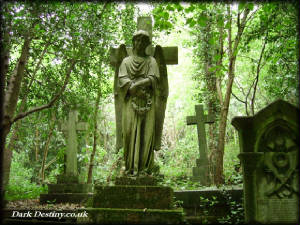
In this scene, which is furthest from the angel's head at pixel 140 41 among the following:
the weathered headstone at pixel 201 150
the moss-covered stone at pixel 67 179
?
the moss-covered stone at pixel 67 179

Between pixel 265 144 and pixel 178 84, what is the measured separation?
17898 millimetres

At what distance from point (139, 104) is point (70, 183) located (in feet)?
18.1

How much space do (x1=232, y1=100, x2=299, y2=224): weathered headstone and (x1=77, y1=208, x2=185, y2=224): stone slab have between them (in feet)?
3.77

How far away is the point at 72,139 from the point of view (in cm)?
1015

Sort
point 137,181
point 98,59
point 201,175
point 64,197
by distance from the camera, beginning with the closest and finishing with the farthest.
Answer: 1. point 137,181
2. point 64,197
3. point 201,175
4. point 98,59

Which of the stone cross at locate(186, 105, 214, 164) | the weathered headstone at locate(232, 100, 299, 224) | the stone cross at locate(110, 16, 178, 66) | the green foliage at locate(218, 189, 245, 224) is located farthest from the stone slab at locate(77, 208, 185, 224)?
the stone cross at locate(186, 105, 214, 164)

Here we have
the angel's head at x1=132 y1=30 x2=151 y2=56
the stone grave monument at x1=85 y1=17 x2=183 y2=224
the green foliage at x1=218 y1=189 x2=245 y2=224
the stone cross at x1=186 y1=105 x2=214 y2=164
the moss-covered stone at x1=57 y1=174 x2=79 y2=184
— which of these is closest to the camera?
the stone grave monument at x1=85 y1=17 x2=183 y2=224

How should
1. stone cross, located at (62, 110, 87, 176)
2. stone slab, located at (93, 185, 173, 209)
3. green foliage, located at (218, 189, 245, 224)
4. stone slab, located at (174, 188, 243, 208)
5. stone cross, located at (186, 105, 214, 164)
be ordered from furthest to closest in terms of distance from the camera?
stone cross, located at (186, 105, 214, 164), stone cross, located at (62, 110, 87, 176), stone slab, located at (174, 188, 243, 208), green foliage, located at (218, 189, 245, 224), stone slab, located at (93, 185, 173, 209)

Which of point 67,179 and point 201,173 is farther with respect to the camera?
point 201,173

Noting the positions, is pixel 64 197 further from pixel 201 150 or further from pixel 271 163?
pixel 271 163

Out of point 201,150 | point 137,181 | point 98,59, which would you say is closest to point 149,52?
point 137,181

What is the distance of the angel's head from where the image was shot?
5.21 metres

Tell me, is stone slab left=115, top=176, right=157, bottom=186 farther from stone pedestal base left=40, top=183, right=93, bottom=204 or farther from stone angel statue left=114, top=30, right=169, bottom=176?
stone pedestal base left=40, top=183, right=93, bottom=204

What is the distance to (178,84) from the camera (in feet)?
72.2
